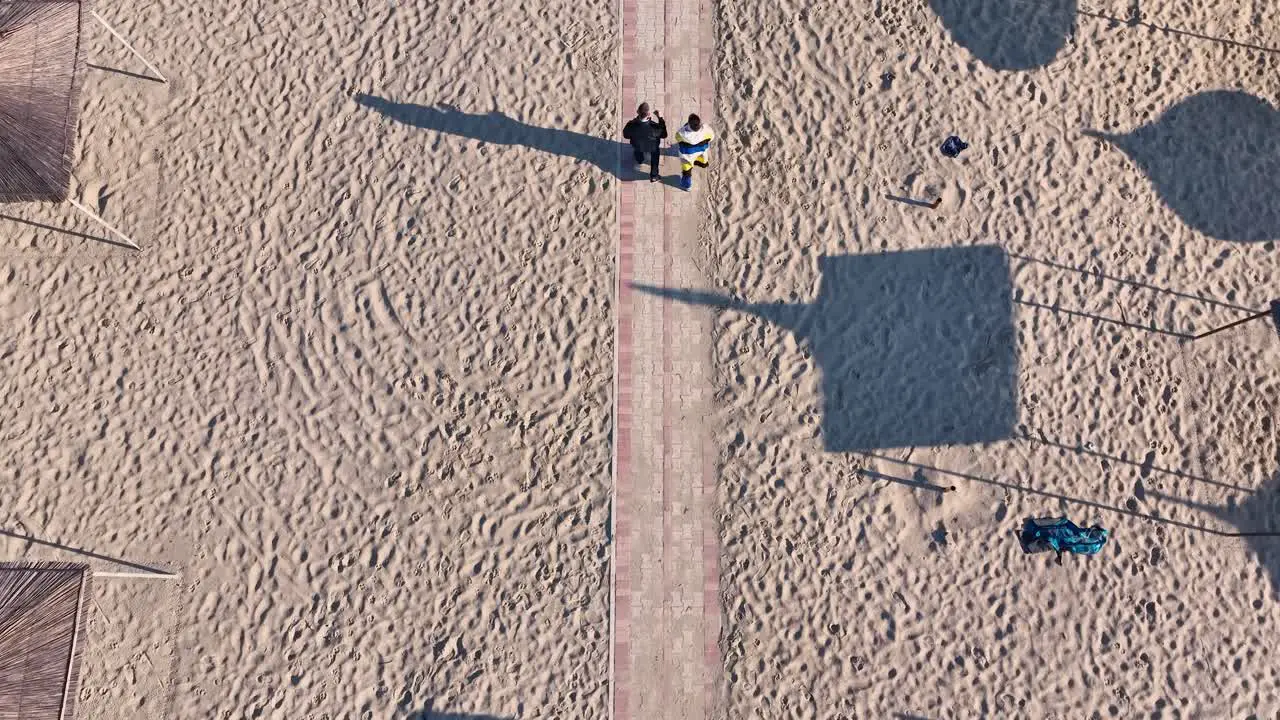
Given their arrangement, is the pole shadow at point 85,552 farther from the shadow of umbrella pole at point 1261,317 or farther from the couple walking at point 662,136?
the shadow of umbrella pole at point 1261,317

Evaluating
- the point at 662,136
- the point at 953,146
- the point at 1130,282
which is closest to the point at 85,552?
the point at 662,136

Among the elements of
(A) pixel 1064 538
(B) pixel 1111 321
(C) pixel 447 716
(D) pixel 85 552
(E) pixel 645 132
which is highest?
(E) pixel 645 132

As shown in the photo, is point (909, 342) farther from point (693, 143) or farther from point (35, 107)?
point (35, 107)

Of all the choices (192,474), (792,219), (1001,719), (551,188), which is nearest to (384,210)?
(551,188)

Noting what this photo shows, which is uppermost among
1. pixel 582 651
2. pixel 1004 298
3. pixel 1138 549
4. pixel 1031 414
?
pixel 1004 298

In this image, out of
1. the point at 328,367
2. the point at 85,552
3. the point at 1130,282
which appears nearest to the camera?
the point at 85,552

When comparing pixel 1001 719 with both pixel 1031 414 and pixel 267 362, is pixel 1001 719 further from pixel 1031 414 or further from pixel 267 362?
pixel 267 362

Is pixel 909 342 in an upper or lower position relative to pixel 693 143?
lower
